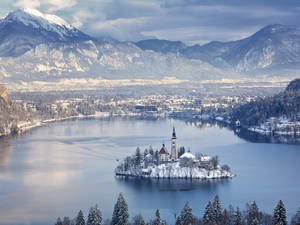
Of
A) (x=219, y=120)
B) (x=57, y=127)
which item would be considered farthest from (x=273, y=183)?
(x=219, y=120)

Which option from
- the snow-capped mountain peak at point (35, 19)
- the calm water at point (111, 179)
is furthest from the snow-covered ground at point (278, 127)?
the snow-capped mountain peak at point (35, 19)

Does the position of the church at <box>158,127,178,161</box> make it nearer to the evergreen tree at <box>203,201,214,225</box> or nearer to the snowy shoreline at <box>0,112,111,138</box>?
the evergreen tree at <box>203,201,214,225</box>

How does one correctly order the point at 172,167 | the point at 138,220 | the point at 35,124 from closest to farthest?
1. the point at 138,220
2. the point at 172,167
3. the point at 35,124

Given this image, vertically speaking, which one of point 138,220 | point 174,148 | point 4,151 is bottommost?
point 138,220

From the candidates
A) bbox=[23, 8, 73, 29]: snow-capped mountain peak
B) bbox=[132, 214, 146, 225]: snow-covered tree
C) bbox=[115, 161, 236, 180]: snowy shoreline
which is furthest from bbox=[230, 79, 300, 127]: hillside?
bbox=[23, 8, 73, 29]: snow-capped mountain peak

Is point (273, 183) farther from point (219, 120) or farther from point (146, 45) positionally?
point (146, 45)

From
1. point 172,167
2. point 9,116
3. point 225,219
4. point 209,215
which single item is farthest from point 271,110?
point 209,215

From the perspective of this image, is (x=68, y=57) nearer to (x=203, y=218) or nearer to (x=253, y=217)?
(x=203, y=218)
